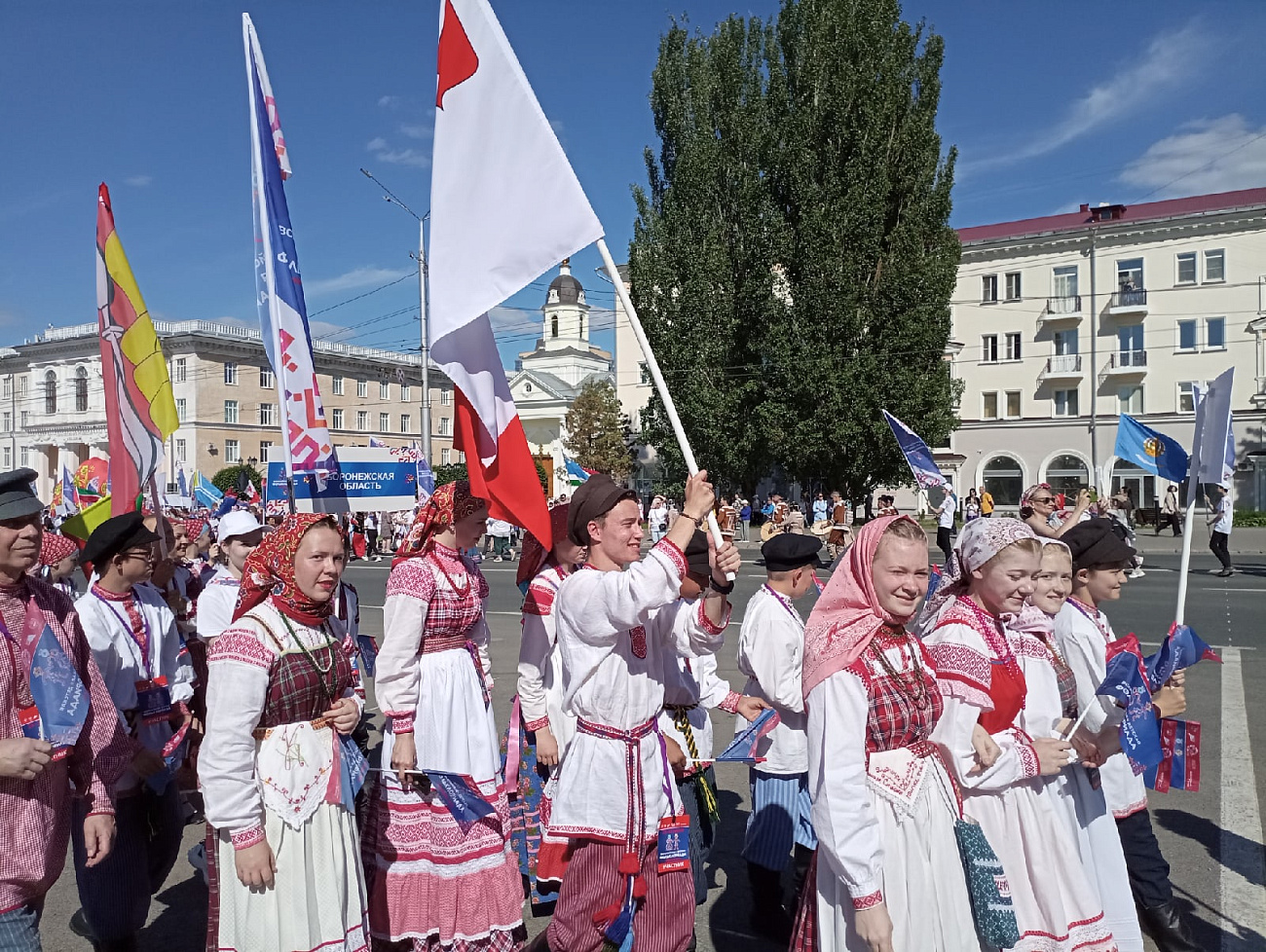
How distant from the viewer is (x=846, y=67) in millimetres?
28250

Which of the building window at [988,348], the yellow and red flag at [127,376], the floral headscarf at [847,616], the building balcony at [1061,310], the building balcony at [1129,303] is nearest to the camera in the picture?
the floral headscarf at [847,616]

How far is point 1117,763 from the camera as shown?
3982mm

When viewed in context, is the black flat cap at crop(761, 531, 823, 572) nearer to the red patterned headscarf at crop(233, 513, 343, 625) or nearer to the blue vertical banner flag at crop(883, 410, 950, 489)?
the red patterned headscarf at crop(233, 513, 343, 625)

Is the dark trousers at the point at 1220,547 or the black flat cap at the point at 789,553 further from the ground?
the black flat cap at the point at 789,553

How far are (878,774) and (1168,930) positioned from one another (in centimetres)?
218

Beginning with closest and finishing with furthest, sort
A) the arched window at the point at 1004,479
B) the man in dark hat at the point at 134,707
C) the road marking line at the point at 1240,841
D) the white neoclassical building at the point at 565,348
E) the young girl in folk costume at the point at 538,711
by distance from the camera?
the man in dark hat at the point at 134,707 → the road marking line at the point at 1240,841 → the young girl in folk costume at the point at 538,711 → the arched window at the point at 1004,479 → the white neoclassical building at the point at 565,348

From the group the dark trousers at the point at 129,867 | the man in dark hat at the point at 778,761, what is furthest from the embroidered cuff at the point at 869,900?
the dark trousers at the point at 129,867

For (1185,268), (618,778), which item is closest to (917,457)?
(618,778)

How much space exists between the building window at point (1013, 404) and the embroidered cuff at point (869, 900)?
1870 inches

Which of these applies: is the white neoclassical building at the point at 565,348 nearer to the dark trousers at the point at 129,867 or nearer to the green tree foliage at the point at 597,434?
the green tree foliage at the point at 597,434

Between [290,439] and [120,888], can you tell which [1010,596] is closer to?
[290,439]

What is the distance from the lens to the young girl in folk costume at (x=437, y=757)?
3949 mm

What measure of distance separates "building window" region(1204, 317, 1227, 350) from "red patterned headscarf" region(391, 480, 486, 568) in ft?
156

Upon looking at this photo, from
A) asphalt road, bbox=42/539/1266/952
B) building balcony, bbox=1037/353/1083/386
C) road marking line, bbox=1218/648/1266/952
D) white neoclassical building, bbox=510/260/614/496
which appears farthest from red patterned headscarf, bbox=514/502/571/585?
white neoclassical building, bbox=510/260/614/496
